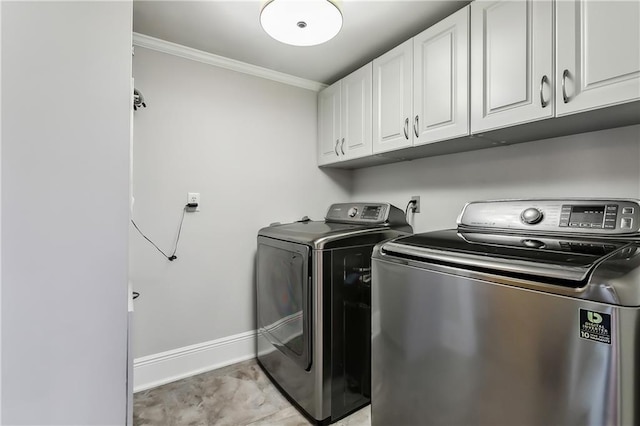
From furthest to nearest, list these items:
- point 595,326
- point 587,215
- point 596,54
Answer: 1. point 587,215
2. point 596,54
3. point 595,326

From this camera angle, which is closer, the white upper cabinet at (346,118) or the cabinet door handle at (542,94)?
the cabinet door handle at (542,94)

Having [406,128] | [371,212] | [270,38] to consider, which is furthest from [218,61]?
[371,212]

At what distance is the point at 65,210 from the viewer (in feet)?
2.60

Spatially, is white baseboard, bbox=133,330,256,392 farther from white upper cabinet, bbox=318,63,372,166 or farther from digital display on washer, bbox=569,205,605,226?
digital display on washer, bbox=569,205,605,226

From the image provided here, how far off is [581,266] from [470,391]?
523mm

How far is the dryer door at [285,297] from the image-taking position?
1651 mm

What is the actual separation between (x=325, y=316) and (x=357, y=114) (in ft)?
4.69

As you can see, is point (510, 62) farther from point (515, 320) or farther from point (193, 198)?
point (193, 198)

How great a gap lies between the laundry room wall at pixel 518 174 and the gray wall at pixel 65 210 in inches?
72.5

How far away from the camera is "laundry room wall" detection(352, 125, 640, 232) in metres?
1.35

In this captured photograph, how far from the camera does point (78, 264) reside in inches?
31.8

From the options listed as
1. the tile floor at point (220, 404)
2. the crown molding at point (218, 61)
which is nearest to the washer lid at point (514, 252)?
the tile floor at point (220, 404)

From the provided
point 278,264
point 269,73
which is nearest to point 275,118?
point 269,73

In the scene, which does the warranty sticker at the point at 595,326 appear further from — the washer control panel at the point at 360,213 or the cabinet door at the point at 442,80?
the washer control panel at the point at 360,213
